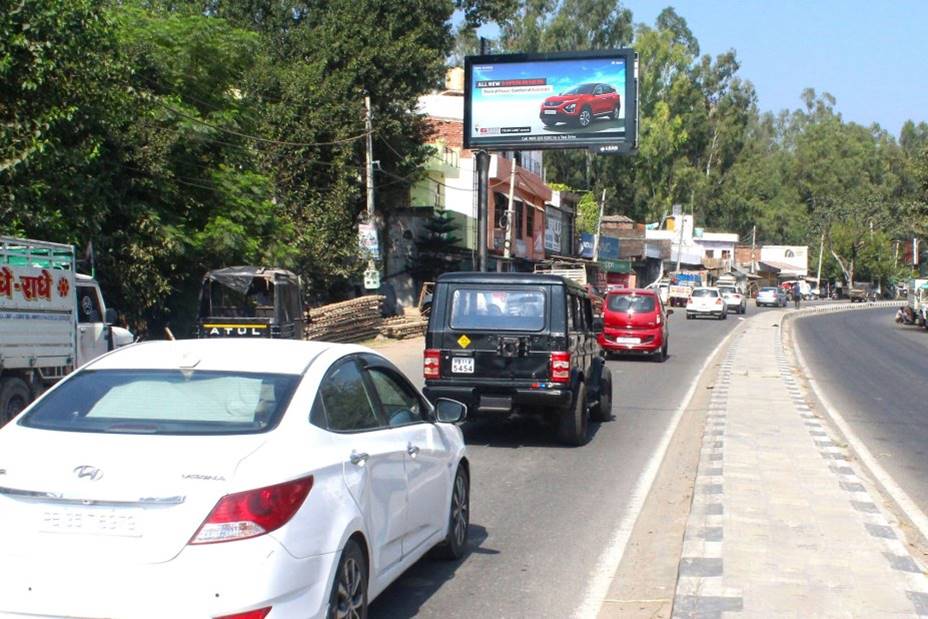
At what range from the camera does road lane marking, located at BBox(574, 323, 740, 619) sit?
612 cm

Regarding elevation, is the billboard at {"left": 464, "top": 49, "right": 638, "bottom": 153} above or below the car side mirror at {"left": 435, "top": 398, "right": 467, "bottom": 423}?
above

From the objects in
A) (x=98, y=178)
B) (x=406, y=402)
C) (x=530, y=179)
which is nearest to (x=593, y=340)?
(x=406, y=402)

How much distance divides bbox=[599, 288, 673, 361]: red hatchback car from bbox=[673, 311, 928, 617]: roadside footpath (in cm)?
1228

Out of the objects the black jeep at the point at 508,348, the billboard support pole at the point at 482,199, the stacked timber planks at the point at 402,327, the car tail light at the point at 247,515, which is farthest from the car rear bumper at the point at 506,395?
the billboard support pole at the point at 482,199

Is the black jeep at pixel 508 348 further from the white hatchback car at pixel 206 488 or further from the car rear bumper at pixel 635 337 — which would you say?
the car rear bumper at pixel 635 337

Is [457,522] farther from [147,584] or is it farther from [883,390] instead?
[883,390]

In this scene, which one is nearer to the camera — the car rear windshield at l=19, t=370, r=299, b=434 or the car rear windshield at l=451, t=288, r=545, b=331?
the car rear windshield at l=19, t=370, r=299, b=434

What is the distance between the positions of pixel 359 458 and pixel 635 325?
69.3 feet

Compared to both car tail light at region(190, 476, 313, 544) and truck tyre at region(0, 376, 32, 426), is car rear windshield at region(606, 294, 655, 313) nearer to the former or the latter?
truck tyre at region(0, 376, 32, 426)

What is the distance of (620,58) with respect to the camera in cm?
3356

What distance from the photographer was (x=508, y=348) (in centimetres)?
1170

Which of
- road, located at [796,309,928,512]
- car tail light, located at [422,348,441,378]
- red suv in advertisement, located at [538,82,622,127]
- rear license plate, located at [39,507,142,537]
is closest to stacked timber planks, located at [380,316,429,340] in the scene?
red suv in advertisement, located at [538,82,622,127]

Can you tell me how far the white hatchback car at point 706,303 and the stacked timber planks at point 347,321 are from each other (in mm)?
26083

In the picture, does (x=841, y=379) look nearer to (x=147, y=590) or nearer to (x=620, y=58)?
(x=620, y=58)
